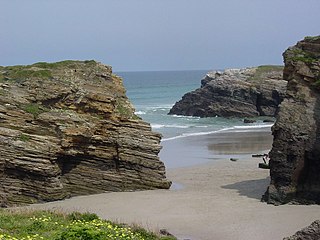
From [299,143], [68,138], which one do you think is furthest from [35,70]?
[299,143]

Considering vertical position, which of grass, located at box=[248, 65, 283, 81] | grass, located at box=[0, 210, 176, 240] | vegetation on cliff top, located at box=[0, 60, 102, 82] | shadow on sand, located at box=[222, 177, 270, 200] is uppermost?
vegetation on cliff top, located at box=[0, 60, 102, 82]

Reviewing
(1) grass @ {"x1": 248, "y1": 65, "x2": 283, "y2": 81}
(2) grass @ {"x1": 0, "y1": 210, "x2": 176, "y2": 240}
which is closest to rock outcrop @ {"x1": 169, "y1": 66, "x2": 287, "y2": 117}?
(1) grass @ {"x1": 248, "y1": 65, "x2": 283, "y2": 81}

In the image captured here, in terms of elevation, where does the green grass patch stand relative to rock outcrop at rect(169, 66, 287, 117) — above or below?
above

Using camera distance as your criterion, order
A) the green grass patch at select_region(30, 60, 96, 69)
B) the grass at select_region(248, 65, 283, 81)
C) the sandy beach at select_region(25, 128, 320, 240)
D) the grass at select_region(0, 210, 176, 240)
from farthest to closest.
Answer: the grass at select_region(248, 65, 283, 81) < the green grass patch at select_region(30, 60, 96, 69) < the sandy beach at select_region(25, 128, 320, 240) < the grass at select_region(0, 210, 176, 240)

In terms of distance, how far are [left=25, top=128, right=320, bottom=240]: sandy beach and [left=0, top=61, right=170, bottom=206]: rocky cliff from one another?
124 cm

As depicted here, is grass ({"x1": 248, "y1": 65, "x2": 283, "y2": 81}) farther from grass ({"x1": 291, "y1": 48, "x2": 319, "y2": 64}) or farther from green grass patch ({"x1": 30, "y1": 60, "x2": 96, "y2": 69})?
grass ({"x1": 291, "y1": 48, "x2": 319, "y2": 64})

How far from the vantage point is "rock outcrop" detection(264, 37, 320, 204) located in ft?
92.7

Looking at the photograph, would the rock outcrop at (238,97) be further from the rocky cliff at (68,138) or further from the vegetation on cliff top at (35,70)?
the rocky cliff at (68,138)

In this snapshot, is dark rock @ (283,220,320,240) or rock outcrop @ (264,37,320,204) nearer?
dark rock @ (283,220,320,240)

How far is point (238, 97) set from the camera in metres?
95.8

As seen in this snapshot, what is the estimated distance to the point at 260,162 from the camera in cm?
4250

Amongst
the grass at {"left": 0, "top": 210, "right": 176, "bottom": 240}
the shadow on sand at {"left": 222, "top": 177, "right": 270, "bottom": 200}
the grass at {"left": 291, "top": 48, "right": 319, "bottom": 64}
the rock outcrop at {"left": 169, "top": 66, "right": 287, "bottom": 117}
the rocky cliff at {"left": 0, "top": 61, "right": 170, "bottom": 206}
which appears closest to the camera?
Result: the grass at {"left": 0, "top": 210, "right": 176, "bottom": 240}

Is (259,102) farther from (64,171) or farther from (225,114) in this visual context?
(64,171)

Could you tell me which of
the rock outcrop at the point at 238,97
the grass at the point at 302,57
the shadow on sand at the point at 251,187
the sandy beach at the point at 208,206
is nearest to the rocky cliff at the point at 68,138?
the sandy beach at the point at 208,206
